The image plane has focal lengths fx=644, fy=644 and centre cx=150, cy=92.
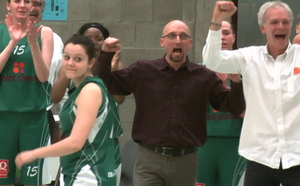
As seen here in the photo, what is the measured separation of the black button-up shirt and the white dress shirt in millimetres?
520

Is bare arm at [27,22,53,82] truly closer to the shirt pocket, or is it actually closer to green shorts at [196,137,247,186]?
green shorts at [196,137,247,186]

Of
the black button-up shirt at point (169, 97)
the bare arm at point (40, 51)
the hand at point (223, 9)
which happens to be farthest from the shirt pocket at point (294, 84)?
the bare arm at point (40, 51)

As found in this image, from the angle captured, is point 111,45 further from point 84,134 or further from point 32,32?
point 84,134

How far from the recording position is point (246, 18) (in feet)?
→ 23.8

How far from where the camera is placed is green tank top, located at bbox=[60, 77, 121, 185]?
3488 mm

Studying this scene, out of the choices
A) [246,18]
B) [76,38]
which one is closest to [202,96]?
[76,38]

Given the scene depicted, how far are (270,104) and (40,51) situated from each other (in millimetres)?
1698

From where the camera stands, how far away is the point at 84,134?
3369mm

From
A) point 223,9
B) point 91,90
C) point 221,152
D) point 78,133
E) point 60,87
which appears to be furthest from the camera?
point 60,87

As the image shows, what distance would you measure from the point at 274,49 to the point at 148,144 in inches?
44.8

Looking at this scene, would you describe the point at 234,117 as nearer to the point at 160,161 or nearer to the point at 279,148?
the point at 160,161

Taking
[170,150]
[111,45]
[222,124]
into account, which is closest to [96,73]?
[111,45]

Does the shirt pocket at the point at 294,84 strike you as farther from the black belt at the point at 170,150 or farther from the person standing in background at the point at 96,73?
the person standing in background at the point at 96,73

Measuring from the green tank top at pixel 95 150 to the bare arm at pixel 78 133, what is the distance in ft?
0.24
